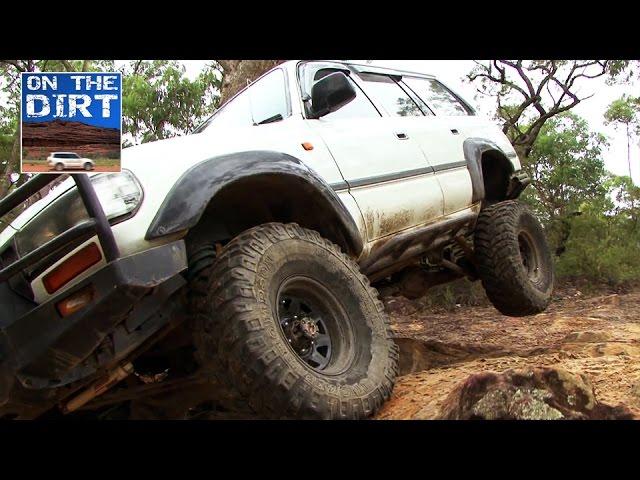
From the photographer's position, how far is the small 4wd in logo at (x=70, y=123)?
1.81 meters

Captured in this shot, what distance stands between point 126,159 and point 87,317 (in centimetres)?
73

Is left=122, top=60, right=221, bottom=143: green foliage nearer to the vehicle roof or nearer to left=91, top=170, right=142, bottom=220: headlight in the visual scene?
the vehicle roof

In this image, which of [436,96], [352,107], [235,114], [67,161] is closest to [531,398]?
[67,161]

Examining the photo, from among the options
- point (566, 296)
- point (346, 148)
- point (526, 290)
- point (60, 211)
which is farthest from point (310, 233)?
point (566, 296)

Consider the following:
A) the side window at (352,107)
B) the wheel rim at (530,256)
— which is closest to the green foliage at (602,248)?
the wheel rim at (530,256)

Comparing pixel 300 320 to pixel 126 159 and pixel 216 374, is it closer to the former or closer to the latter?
pixel 216 374

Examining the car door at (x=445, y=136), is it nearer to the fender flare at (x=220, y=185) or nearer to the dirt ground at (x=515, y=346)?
the dirt ground at (x=515, y=346)

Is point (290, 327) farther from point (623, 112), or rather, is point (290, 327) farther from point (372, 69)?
point (623, 112)

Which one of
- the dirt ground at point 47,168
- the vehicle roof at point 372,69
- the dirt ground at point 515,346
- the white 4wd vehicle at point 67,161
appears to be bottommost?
the dirt ground at point 515,346

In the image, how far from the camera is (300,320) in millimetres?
2637

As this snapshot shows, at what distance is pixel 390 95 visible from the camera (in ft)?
14.2

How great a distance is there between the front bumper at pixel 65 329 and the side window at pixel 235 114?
5.52 feet

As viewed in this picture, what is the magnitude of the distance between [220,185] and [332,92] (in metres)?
1.04

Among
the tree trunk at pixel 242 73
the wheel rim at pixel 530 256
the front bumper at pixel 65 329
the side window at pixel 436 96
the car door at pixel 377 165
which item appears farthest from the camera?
the tree trunk at pixel 242 73
